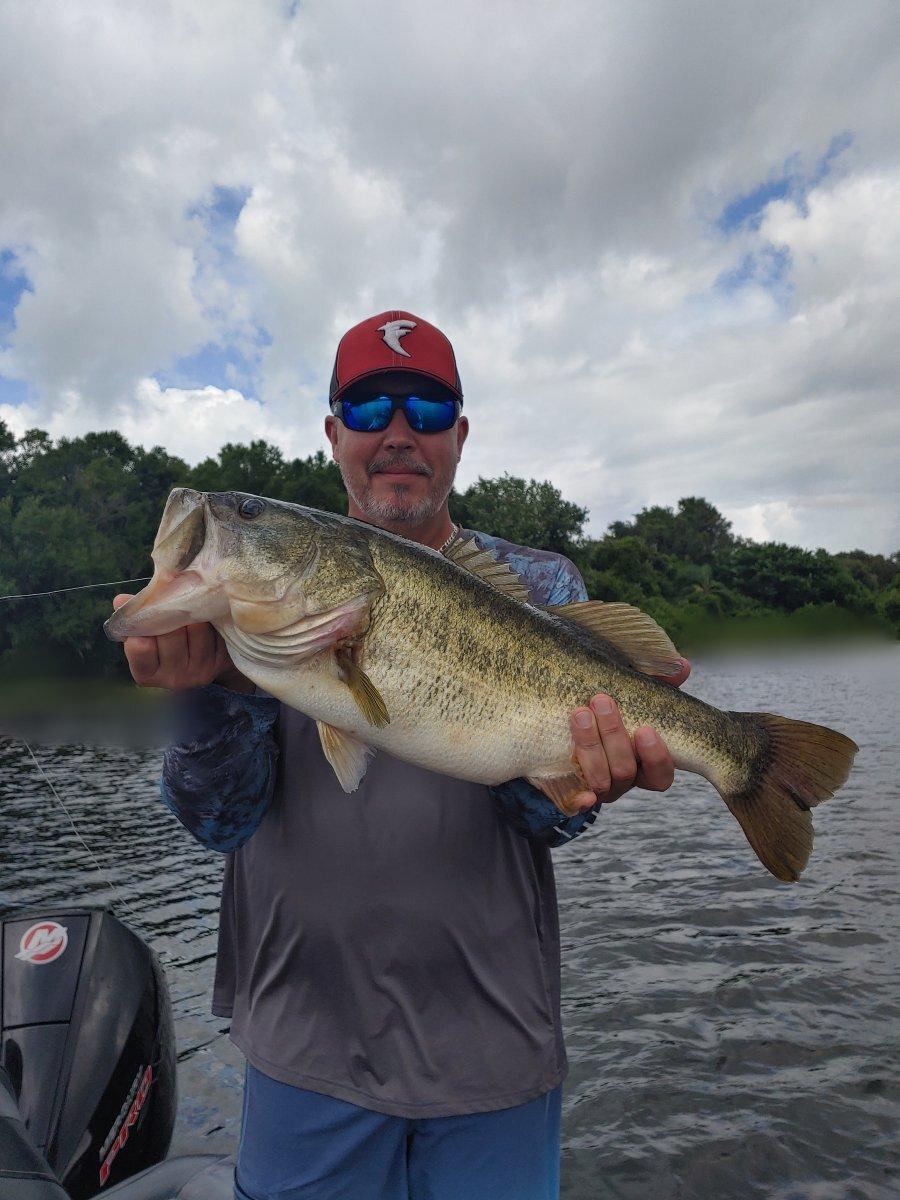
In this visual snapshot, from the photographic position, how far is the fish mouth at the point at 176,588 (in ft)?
7.46

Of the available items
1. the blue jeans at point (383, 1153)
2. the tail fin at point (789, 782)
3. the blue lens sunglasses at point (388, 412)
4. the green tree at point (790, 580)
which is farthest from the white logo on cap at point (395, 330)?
the green tree at point (790, 580)

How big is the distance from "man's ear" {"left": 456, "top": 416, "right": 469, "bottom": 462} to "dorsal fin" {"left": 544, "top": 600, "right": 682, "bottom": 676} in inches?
31.0

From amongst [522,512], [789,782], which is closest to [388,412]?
[789,782]

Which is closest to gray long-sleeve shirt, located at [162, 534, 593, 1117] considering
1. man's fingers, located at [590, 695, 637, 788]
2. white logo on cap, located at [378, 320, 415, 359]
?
man's fingers, located at [590, 695, 637, 788]

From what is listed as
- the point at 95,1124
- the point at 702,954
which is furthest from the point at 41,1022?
the point at 702,954

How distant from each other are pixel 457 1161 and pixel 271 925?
822 mm

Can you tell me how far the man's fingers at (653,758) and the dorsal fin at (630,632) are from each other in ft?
1.00

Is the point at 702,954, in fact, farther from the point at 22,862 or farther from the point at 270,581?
the point at 22,862

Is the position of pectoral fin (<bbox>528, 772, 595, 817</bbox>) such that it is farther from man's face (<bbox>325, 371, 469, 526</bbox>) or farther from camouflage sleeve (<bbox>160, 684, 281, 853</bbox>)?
man's face (<bbox>325, 371, 469, 526</bbox>)

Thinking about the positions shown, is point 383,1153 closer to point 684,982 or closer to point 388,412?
point 388,412

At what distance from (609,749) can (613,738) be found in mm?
38

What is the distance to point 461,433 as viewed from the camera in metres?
3.38

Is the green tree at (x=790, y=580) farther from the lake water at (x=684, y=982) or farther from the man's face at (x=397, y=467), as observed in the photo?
the man's face at (x=397, y=467)

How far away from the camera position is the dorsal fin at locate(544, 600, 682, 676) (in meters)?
2.91
